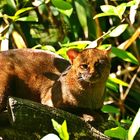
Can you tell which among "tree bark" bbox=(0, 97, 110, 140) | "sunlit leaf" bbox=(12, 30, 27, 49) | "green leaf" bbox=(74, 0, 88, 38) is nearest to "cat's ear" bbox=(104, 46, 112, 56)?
"tree bark" bbox=(0, 97, 110, 140)

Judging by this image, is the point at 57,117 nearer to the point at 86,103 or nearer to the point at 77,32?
the point at 86,103

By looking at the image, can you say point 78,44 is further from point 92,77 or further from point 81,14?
point 81,14

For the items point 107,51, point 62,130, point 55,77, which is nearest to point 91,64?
point 107,51

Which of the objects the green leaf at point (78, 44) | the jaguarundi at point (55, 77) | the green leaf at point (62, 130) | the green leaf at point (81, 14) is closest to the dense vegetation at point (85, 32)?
the green leaf at point (81, 14)

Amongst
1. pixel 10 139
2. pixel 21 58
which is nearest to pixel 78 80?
pixel 21 58

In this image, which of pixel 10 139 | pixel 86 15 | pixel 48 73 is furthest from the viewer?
pixel 86 15

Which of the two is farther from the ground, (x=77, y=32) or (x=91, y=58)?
(x=91, y=58)

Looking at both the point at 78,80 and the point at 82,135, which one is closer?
the point at 82,135
